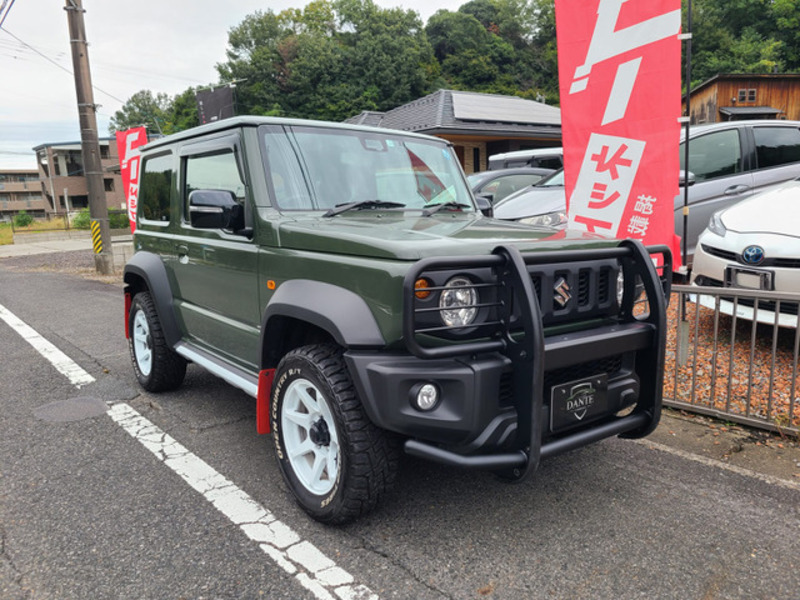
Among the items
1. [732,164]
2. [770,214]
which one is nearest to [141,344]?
[770,214]

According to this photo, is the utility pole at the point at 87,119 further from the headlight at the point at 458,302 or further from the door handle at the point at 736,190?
the headlight at the point at 458,302

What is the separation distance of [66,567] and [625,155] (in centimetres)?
470

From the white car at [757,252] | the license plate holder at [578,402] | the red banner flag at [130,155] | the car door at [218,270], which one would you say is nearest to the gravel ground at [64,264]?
the red banner flag at [130,155]

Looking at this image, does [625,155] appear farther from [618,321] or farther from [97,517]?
[97,517]

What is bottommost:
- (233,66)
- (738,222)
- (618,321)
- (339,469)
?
(339,469)

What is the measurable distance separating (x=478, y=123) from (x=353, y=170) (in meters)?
19.0

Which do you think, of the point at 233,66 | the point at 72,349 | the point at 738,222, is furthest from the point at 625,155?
the point at 233,66

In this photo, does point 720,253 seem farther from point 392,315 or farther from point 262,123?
point 262,123

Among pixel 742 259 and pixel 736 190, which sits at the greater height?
pixel 736 190

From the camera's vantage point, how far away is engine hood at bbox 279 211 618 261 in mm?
2356

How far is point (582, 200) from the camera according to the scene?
513cm

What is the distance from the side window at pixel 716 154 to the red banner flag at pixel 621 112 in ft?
7.36

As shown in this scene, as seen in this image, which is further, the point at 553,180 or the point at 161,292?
the point at 553,180

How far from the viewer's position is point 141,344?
4.82 meters
